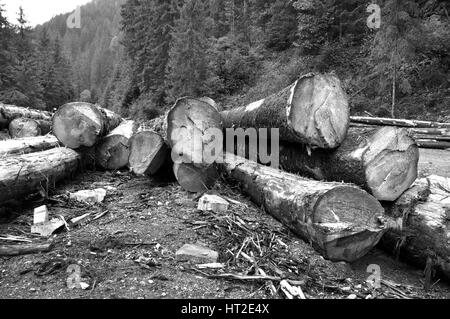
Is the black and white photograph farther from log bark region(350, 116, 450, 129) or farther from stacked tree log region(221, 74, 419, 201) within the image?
log bark region(350, 116, 450, 129)

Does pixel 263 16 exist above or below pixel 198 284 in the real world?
above

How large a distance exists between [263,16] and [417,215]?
78.9 ft

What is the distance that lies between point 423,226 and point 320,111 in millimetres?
1791

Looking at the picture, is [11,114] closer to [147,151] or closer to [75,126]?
[75,126]

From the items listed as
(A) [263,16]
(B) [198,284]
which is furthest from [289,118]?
(A) [263,16]

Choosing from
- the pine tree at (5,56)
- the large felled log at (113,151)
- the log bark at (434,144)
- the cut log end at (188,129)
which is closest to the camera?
the cut log end at (188,129)

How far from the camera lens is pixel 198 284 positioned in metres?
3.31

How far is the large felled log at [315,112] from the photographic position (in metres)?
4.87

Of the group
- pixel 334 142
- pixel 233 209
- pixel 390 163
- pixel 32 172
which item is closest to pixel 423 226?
pixel 390 163

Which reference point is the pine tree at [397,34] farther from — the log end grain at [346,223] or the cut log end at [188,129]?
the log end grain at [346,223]

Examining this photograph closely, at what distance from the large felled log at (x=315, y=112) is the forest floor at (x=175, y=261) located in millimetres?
1176

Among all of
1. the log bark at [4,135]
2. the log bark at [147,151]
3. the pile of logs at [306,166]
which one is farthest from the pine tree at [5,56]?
the log bark at [147,151]
